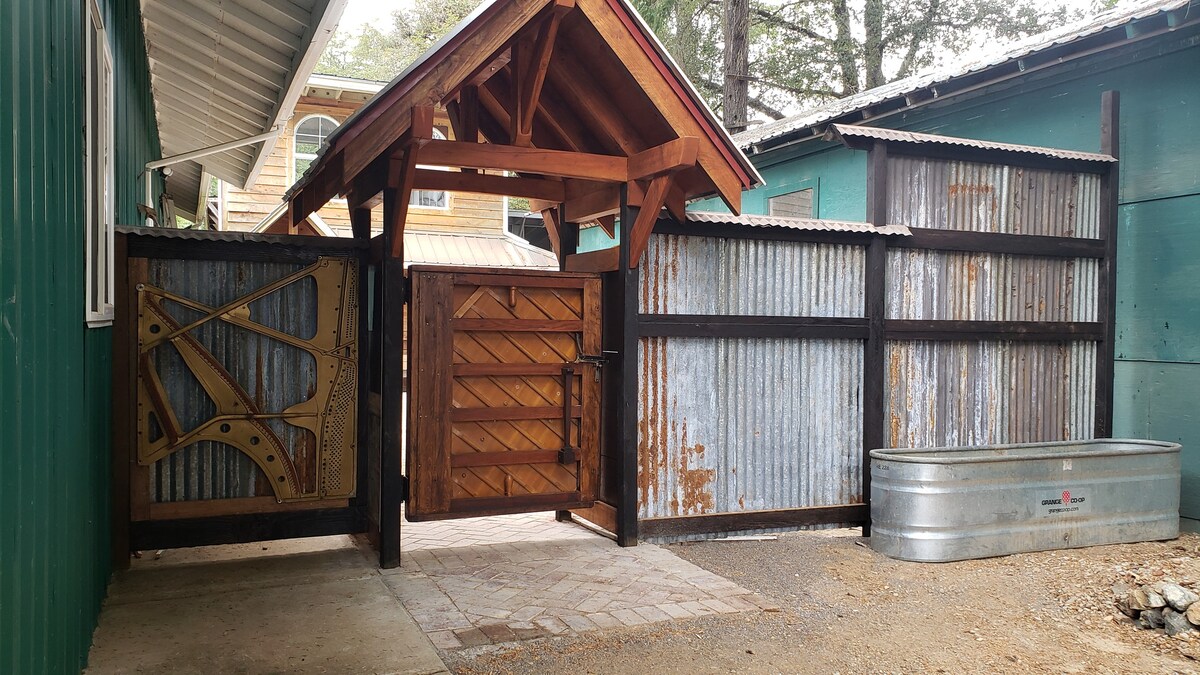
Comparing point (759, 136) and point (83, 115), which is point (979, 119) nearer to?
point (759, 136)

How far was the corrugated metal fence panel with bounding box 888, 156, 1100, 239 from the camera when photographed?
24.7ft

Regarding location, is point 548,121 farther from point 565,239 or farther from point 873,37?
point 873,37

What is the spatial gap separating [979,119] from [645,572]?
6.80m

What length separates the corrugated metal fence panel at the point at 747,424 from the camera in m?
6.85

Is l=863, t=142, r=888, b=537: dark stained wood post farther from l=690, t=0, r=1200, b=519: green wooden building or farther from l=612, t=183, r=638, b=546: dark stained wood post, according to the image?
l=690, t=0, r=1200, b=519: green wooden building

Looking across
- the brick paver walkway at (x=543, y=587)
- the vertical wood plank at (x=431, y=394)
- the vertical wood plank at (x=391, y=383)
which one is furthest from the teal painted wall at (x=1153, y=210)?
the vertical wood plank at (x=391, y=383)

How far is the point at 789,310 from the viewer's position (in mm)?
7219

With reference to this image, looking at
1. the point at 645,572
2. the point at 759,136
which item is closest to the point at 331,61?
the point at 759,136

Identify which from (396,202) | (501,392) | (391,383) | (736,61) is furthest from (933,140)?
(736,61)

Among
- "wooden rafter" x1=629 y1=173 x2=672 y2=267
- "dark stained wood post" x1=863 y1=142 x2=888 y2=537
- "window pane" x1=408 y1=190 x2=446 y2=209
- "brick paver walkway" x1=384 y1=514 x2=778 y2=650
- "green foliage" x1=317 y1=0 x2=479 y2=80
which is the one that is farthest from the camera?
"green foliage" x1=317 y1=0 x2=479 y2=80

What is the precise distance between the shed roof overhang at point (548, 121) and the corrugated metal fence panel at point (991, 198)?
1.76 m

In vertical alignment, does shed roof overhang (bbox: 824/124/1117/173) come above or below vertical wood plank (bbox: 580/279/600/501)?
above

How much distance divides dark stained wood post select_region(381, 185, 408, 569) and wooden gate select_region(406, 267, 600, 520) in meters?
0.18

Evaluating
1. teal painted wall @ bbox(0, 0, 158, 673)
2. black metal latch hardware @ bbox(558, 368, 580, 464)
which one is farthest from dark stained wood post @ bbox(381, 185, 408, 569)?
teal painted wall @ bbox(0, 0, 158, 673)
